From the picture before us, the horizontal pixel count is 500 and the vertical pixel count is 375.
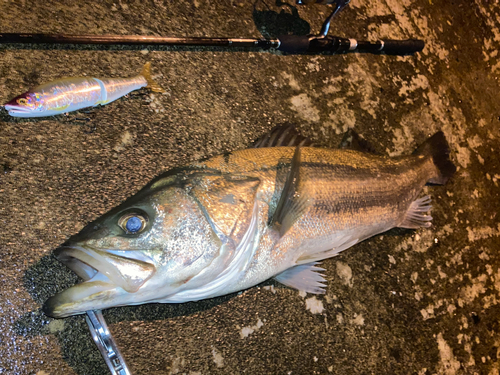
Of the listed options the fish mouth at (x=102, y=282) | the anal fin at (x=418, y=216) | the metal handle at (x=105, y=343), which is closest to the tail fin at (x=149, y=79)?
the fish mouth at (x=102, y=282)

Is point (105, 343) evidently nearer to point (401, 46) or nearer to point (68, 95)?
point (68, 95)

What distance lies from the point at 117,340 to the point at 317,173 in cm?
145

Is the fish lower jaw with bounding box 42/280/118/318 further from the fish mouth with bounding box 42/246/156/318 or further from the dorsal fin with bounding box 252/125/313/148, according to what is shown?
the dorsal fin with bounding box 252/125/313/148

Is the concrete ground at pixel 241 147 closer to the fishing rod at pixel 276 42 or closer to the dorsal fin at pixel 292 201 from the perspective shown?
the fishing rod at pixel 276 42

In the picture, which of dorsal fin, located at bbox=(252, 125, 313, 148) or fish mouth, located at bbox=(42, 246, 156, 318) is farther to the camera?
dorsal fin, located at bbox=(252, 125, 313, 148)

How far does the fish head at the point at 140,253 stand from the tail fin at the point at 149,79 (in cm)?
80

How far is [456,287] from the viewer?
251 centimetres

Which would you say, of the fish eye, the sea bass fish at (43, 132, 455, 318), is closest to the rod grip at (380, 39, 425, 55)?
the sea bass fish at (43, 132, 455, 318)

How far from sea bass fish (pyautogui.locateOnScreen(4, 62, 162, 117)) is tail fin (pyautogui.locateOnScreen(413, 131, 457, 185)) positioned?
2.30 meters

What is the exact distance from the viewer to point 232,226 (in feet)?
4.76

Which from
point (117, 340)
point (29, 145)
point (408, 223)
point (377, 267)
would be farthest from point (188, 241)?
point (408, 223)

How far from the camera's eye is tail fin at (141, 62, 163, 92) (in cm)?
188

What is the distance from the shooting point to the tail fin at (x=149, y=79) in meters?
1.88

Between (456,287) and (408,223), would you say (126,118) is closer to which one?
(408,223)
